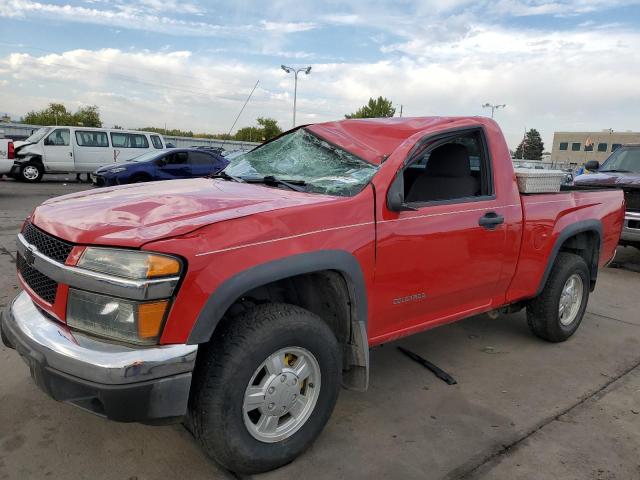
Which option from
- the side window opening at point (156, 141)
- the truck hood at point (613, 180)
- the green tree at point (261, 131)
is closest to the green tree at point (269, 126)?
the green tree at point (261, 131)

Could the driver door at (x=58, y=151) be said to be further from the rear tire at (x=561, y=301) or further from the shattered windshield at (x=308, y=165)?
the rear tire at (x=561, y=301)

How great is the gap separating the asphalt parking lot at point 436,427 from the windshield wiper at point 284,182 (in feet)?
4.58

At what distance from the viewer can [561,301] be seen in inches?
171

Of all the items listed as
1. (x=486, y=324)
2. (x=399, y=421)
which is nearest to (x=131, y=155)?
(x=486, y=324)

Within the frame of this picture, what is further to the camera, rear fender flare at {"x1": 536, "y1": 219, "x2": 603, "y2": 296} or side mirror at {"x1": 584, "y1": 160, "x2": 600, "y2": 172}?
side mirror at {"x1": 584, "y1": 160, "x2": 600, "y2": 172}

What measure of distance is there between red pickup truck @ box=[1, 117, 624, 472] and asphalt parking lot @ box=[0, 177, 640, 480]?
→ 0.36m

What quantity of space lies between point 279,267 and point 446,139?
1.65m

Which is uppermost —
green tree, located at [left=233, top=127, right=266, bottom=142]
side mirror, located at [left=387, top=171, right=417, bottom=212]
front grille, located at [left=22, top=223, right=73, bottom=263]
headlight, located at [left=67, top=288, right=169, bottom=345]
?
green tree, located at [left=233, top=127, right=266, bottom=142]

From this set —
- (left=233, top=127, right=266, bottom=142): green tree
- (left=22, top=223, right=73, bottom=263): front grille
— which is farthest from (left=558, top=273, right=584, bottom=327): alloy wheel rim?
(left=233, top=127, right=266, bottom=142): green tree

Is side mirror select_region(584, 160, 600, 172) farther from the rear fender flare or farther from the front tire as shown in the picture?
the front tire

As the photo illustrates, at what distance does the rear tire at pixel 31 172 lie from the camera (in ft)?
54.4

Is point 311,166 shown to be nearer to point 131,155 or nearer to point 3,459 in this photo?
point 3,459

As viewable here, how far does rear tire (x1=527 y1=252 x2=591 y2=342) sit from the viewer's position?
4.17 meters

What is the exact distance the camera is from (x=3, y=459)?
2531 millimetres
